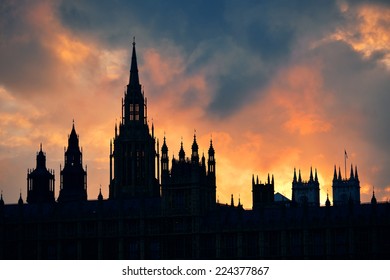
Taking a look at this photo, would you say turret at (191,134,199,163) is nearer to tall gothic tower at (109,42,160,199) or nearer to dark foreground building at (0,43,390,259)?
dark foreground building at (0,43,390,259)

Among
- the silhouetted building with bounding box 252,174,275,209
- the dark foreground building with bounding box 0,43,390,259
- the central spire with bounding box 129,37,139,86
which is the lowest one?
the dark foreground building with bounding box 0,43,390,259

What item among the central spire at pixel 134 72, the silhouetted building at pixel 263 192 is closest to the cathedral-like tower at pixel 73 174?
the central spire at pixel 134 72

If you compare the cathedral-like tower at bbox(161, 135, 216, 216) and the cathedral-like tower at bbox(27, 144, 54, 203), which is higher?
the cathedral-like tower at bbox(27, 144, 54, 203)

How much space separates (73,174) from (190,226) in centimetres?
4685

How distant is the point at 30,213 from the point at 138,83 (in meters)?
37.0

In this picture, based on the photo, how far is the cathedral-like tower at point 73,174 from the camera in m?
190

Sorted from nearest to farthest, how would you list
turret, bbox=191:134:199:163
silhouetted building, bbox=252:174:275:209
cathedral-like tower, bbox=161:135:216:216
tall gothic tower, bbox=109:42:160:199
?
cathedral-like tower, bbox=161:135:216:216 → turret, bbox=191:134:199:163 → silhouetted building, bbox=252:174:275:209 → tall gothic tower, bbox=109:42:160:199

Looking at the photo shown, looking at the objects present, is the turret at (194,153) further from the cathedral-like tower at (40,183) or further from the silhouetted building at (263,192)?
the cathedral-like tower at (40,183)

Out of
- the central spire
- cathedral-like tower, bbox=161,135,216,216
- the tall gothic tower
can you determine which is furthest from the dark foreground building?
the central spire

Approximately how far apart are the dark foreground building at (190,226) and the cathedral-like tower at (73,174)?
2114cm

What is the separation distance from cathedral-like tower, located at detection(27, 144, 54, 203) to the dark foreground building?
2000 cm

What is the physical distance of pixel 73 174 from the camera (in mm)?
192250

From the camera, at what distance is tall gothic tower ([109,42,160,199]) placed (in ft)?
602
